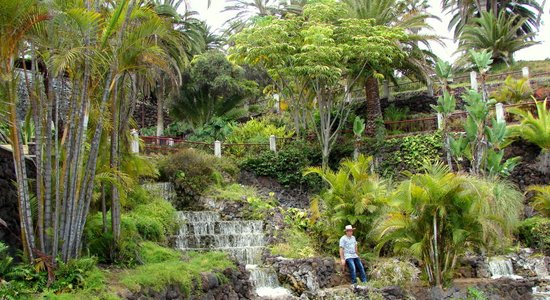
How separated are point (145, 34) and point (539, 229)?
40.4 ft

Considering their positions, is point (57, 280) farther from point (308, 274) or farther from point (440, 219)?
point (440, 219)

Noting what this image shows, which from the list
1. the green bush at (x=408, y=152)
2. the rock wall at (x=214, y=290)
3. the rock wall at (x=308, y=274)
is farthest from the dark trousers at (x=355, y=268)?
the green bush at (x=408, y=152)

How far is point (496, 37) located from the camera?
29859 millimetres

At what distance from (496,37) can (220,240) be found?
21.9 m

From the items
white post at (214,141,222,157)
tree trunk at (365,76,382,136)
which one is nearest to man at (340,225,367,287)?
white post at (214,141,222,157)

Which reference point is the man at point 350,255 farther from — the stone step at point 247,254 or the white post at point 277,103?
the white post at point 277,103

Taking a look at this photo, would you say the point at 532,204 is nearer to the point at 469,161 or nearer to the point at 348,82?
the point at 469,161

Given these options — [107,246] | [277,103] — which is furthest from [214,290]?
[277,103]

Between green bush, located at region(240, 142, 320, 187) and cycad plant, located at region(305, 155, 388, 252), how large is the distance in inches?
201

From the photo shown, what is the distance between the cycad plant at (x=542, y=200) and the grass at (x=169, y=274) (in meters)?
10.3

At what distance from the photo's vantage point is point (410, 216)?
12.4m

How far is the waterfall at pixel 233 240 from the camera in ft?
40.0

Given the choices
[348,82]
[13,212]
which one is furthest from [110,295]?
[348,82]

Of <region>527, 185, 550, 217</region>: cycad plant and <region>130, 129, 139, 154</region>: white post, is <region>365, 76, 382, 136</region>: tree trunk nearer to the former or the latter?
<region>527, 185, 550, 217</region>: cycad plant
